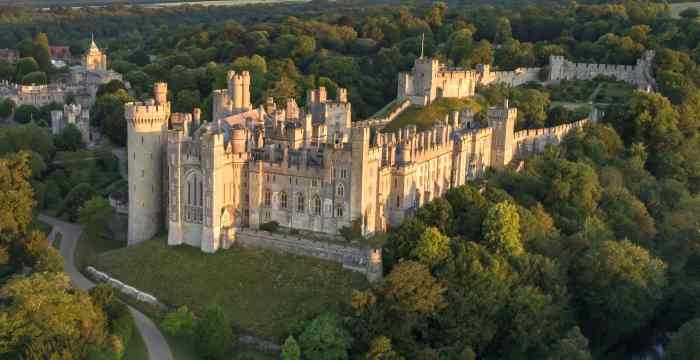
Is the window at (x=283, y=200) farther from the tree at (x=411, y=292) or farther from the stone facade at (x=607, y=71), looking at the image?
the stone facade at (x=607, y=71)

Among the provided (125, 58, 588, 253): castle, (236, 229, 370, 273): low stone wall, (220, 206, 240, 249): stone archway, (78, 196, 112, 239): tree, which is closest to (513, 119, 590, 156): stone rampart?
(125, 58, 588, 253): castle

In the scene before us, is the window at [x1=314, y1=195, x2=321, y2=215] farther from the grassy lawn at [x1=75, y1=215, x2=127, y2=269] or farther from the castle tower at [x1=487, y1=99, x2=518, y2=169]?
the castle tower at [x1=487, y1=99, x2=518, y2=169]

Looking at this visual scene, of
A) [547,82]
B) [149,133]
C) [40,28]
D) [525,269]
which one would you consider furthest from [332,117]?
[40,28]

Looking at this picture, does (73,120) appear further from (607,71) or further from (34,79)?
(607,71)

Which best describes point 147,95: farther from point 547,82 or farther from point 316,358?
point 316,358

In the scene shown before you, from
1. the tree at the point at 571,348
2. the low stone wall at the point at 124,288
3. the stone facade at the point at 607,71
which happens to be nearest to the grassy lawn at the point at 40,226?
the low stone wall at the point at 124,288
